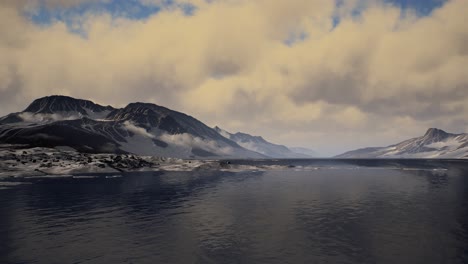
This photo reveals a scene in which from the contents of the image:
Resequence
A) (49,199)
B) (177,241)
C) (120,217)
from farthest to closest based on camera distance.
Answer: (49,199) → (120,217) → (177,241)

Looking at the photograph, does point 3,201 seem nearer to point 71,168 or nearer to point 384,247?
point 384,247

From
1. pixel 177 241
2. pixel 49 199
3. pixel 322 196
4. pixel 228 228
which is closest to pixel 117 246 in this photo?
pixel 177 241

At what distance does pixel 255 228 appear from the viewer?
1923 inches

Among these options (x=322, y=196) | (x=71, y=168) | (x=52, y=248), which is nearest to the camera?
(x=52, y=248)

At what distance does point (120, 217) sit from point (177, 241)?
67.9ft

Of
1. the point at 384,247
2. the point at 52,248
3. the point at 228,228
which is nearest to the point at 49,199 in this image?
the point at 52,248

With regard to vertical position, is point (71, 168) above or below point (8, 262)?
above

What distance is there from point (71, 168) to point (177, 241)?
161910 millimetres

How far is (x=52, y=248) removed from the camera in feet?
124

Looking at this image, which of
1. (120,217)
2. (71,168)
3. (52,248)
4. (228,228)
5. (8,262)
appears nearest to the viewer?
(8,262)

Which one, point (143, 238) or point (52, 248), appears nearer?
point (52, 248)

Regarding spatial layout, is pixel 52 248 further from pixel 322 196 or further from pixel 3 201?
pixel 322 196

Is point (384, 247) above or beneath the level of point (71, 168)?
beneath

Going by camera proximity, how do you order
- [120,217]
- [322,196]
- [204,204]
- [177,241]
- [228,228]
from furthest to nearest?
[322,196] < [204,204] < [120,217] < [228,228] < [177,241]
